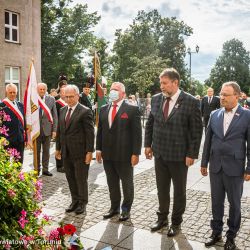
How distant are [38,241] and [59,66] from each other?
32.5 meters

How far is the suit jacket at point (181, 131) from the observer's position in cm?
453

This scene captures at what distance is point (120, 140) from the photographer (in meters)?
5.21

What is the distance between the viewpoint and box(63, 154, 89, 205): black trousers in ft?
18.0

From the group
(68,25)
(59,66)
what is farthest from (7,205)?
(68,25)

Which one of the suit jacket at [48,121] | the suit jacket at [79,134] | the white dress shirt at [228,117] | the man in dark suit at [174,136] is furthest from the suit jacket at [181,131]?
the suit jacket at [48,121]

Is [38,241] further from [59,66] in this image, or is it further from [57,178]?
[59,66]

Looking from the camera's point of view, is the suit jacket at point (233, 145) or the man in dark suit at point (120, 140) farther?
the man in dark suit at point (120, 140)

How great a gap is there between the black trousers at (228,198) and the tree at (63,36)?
31.3m

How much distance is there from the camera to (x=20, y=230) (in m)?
2.67

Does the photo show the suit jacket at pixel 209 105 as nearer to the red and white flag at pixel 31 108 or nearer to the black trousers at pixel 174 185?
the red and white flag at pixel 31 108

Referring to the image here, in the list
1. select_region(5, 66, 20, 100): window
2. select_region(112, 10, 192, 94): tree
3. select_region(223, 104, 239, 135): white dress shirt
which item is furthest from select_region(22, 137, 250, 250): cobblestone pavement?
select_region(112, 10, 192, 94): tree

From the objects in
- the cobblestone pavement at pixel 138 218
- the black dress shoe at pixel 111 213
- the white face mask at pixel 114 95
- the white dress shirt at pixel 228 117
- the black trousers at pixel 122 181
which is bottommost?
the cobblestone pavement at pixel 138 218

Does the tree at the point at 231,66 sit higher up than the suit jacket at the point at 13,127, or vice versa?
the tree at the point at 231,66

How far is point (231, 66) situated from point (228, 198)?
66.9 meters
